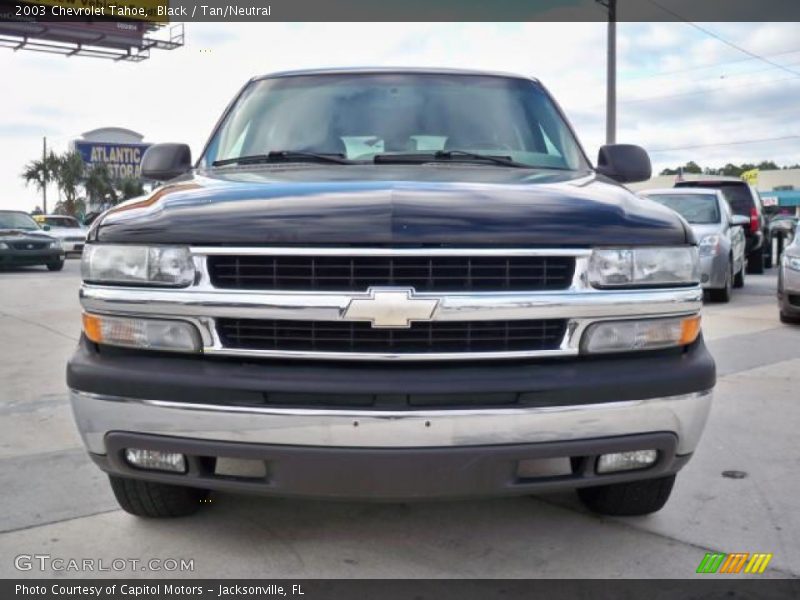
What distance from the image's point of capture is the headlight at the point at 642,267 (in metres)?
2.67

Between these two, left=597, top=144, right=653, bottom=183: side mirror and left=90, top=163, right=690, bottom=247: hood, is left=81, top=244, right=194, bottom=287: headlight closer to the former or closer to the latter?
left=90, top=163, right=690, bottom=247: hood

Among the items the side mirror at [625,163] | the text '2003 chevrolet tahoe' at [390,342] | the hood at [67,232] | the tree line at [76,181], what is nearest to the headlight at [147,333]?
the text '2003 chevrolet tahoe' at [390,342]

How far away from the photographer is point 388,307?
8.24 feet

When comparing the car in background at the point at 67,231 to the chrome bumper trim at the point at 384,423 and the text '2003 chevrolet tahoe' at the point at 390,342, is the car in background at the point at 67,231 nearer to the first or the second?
the text '2003 chevrolet tahoe' at the point at 390,342

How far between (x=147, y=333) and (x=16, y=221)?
18511 mm

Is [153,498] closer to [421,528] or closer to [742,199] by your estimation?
[421,528]

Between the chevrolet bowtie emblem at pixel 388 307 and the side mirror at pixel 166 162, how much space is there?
192cm

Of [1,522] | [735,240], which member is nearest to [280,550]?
[1,522]

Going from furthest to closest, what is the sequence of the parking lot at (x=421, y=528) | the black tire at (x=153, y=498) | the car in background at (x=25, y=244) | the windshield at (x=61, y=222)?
the windshield at (x=61, y=222) → the car in background at (x=25, y=244) → the black tire at (x=153, y=498) → the parking lot at (x=421, y=528)

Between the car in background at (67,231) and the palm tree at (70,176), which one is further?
the palm tree at (70,176)

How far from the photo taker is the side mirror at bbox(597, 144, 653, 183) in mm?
4152

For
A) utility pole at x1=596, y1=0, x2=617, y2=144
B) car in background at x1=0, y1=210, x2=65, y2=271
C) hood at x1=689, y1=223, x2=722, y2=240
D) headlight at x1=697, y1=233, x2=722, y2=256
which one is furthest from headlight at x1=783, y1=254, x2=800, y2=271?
car in background at x1=0, y1=210, x2=65, y2=271

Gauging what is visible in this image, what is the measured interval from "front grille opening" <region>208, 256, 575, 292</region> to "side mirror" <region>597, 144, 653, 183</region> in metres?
1.69
